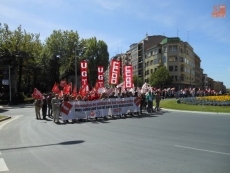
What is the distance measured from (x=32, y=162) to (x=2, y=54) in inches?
2014

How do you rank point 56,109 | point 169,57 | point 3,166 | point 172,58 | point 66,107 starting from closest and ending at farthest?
point 3,166 < point 56,109 < point 66,107 < point 172,58 < point 169,57

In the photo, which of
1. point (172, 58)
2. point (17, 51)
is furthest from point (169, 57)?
point (17, 51)

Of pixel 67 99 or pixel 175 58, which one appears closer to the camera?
pixel 67 99

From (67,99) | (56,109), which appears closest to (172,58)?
(67,99)

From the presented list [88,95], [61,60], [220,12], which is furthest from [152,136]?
[61,60]

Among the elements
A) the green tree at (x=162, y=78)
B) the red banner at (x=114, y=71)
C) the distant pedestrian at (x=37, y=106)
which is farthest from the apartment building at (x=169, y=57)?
the distant pedestrian at (x=37, y=106)

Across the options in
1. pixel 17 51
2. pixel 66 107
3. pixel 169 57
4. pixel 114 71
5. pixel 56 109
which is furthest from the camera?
pixel 169 57

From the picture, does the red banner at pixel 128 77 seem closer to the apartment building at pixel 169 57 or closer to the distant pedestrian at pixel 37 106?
the distant pedestrian at pixel 37 106

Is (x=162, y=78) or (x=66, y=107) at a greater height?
(x=162, y=78)

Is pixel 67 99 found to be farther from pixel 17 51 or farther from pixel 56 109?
pixel 17 51

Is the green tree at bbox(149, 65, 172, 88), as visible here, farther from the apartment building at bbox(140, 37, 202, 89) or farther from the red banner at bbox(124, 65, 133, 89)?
the red banner at bbox(124, 65, 133, 89)

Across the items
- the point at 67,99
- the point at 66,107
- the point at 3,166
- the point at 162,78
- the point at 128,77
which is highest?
the point at 162,78

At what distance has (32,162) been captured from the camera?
8.88 m

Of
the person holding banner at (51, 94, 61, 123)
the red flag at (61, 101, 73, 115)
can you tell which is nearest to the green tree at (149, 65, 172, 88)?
the red flag at (61, 101, 73, 115)
